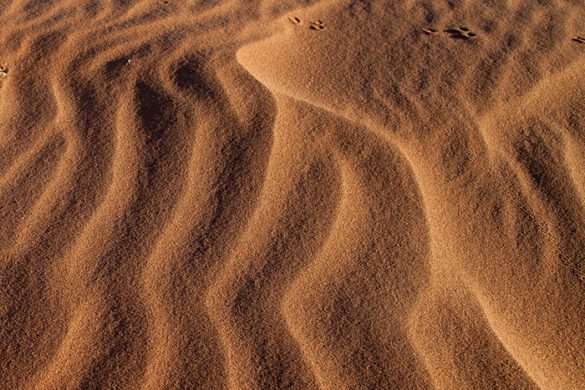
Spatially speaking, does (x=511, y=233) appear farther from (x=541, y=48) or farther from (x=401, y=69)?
(x=541, y=48)

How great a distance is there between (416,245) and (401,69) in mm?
765

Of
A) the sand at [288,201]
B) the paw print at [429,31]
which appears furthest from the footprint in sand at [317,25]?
the paw print at [429,31]

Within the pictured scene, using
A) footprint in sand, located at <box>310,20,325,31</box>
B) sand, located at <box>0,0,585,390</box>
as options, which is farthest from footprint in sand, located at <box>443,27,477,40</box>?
footprint in sand, located at <box>310,20,325,31</box>

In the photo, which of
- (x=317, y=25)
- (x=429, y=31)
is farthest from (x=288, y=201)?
(x=429, y=31)

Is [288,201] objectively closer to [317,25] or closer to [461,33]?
[317,25]

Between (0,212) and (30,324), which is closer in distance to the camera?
(30,324)

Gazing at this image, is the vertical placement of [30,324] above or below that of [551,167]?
above

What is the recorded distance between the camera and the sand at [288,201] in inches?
55.7

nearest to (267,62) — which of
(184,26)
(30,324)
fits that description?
(184,26)

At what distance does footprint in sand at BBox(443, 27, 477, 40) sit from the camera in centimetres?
228

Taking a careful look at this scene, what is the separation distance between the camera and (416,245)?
1.61 m

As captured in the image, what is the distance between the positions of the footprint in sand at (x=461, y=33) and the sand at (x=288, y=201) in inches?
0.4

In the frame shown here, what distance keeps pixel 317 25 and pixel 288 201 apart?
3.06 ft

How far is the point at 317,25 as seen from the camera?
7.58ft
